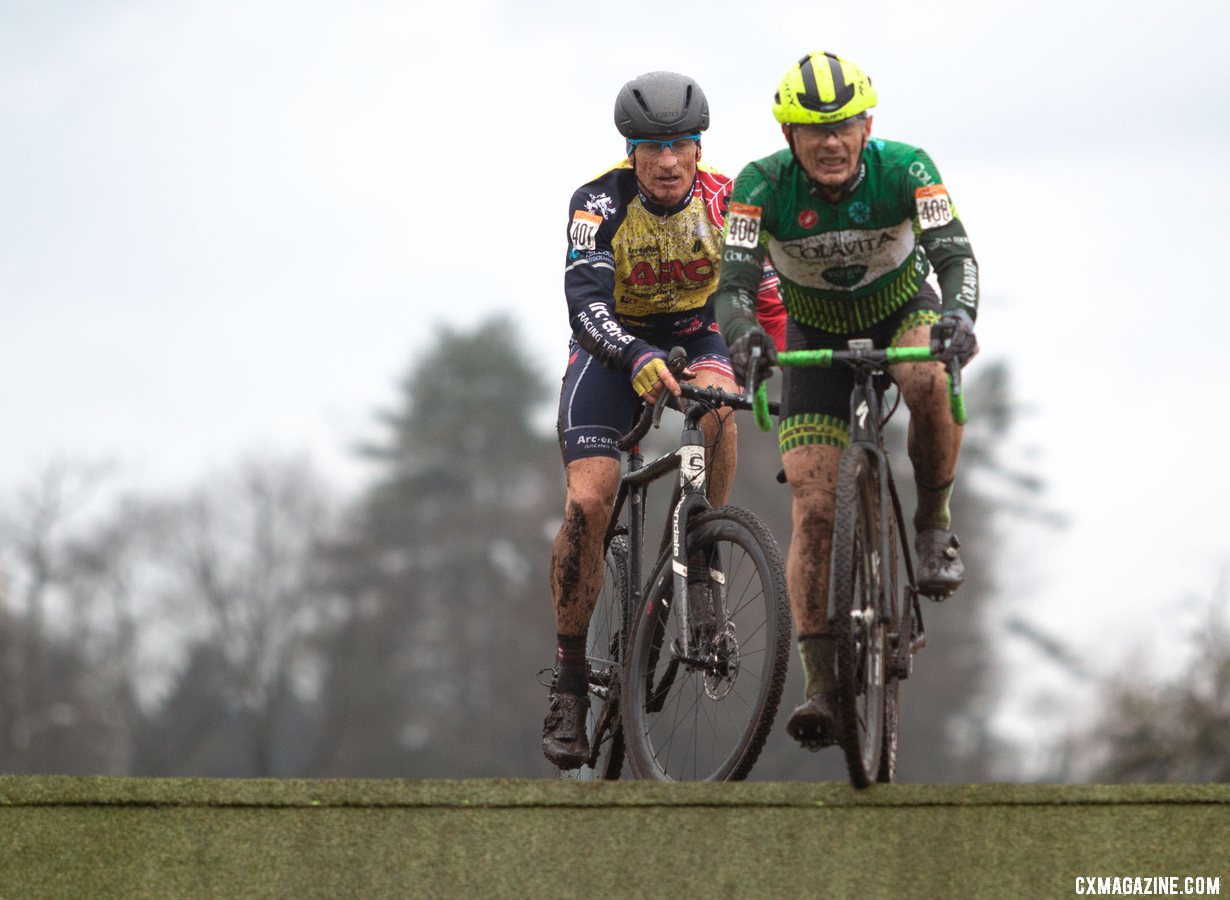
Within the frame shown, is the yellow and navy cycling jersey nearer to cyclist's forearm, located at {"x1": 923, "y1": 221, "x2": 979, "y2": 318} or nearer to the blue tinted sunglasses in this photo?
the blue tinted sunglasses

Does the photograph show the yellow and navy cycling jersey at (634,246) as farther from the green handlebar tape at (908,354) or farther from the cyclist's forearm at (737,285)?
the green handlebar tape at (908,354)

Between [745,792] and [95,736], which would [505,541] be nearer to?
[95,736]

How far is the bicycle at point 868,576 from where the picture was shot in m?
5.96

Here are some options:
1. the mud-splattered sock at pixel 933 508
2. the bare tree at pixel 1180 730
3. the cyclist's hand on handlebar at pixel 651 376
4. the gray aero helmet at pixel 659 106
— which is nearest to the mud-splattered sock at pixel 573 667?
the cyclist's hand on handlebar at pixel 651 376

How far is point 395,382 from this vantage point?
245ft

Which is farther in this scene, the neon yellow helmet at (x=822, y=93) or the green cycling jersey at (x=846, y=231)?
the green cycling jersey at (x=846, y=231)

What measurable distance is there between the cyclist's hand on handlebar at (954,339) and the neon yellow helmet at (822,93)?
797mm

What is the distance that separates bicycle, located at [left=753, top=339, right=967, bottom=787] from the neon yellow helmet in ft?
2.55

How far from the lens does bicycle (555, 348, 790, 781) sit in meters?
6.69

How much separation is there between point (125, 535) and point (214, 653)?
191 inches

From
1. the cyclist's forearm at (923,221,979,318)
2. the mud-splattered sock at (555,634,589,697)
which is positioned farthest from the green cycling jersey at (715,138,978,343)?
the mud-splattered sock at (555,634,589,697)

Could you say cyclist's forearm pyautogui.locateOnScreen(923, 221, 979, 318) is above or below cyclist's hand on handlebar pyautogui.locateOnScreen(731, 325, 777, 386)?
above

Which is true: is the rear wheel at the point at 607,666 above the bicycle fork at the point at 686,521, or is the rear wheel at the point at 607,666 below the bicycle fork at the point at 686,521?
below

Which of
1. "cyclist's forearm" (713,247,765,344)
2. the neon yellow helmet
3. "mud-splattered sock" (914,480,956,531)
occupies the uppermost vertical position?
the neon yellow helmet
